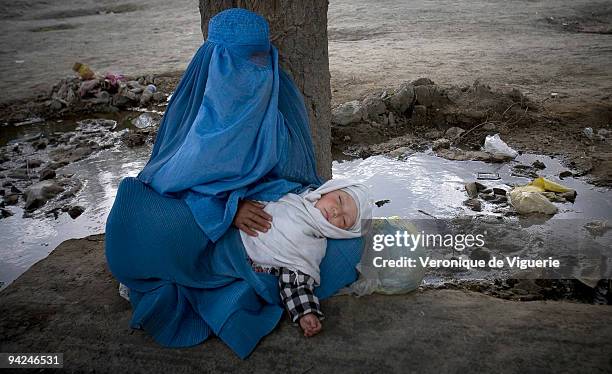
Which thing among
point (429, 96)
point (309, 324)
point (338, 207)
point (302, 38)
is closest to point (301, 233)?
point (338, 207)

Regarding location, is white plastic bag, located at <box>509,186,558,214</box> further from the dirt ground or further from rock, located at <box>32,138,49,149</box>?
rock, located at <box>32,138,49,149</box>

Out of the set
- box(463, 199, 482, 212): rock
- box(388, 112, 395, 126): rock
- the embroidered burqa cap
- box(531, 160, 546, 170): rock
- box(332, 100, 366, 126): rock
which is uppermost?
the embroidered burqa cap

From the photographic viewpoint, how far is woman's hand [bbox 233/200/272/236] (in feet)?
7.75

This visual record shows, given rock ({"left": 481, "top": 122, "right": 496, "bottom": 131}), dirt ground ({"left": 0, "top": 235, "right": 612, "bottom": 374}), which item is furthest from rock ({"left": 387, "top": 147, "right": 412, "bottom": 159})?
dirt ground ({"left": 0, "top": 235, "right": 612, "bottom": 374})

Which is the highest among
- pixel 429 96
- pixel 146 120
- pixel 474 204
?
pixel 429 96

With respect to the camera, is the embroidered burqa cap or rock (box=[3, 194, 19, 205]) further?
rock (box=[3, 194, 19, 205])

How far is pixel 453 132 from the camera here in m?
5.71

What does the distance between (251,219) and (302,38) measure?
1.35 meters

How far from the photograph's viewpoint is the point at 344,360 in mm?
2172

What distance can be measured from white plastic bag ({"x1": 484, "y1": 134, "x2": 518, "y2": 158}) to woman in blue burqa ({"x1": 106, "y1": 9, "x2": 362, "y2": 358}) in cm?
322

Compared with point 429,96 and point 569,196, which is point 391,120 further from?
point 569,196

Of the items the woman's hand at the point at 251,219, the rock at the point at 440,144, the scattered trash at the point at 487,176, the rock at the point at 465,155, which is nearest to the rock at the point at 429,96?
the rock at the point at 440,144

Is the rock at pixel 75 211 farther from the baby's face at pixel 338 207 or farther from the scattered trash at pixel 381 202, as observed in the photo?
the baby's face at pixel 338 207

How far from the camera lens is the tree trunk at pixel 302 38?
9.86 ft
